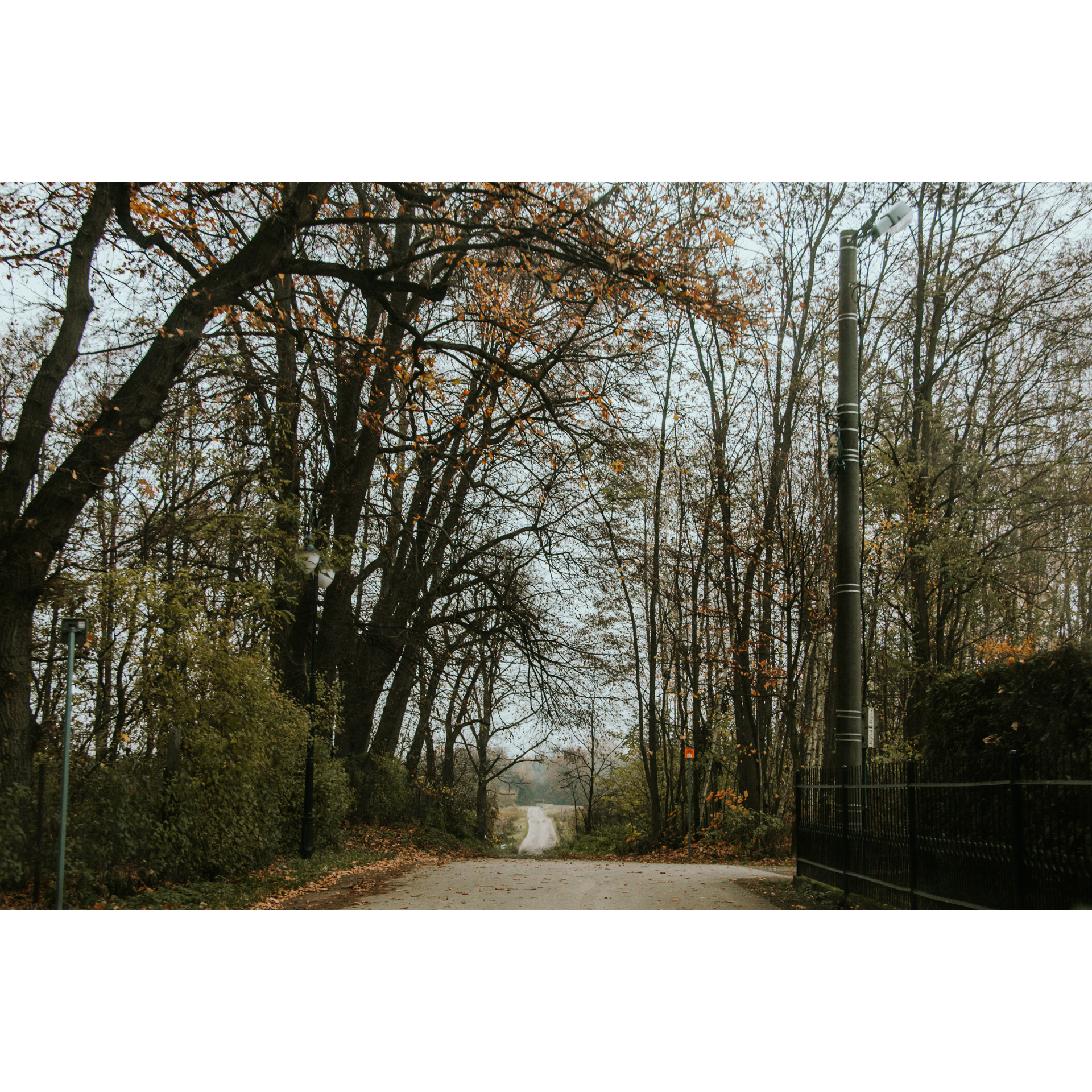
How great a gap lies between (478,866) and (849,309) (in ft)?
26.6

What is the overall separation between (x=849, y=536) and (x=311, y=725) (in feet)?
22.6

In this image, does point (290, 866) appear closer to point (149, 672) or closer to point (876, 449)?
point (149, 672)

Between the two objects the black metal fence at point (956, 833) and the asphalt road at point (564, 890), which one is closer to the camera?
the black metal fence at point (956, 833)

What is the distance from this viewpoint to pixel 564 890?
27.5ft

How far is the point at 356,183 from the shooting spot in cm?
833

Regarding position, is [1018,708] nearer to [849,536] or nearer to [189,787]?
[849,536]

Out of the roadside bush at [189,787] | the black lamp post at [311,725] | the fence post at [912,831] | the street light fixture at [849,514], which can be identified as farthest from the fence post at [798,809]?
the black lamp post at [311,725]

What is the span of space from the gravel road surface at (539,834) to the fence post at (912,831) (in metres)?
21.6

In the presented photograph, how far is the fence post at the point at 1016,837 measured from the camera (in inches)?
175

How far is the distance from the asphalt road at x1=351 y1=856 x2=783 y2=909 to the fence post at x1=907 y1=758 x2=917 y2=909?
5.16ft

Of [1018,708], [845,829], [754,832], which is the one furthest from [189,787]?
[754,832]

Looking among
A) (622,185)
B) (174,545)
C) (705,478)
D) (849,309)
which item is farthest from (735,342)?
(705,478)

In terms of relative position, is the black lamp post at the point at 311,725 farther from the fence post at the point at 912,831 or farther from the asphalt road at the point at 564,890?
the fence post at the point at 912,831

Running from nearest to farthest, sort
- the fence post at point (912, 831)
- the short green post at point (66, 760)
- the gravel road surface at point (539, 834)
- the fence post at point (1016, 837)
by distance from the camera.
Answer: the fence post at point (1016, 837), the short green post at point (66, 760), the fence post at point (912, 831), the gravel road surface at point (539, 834)
